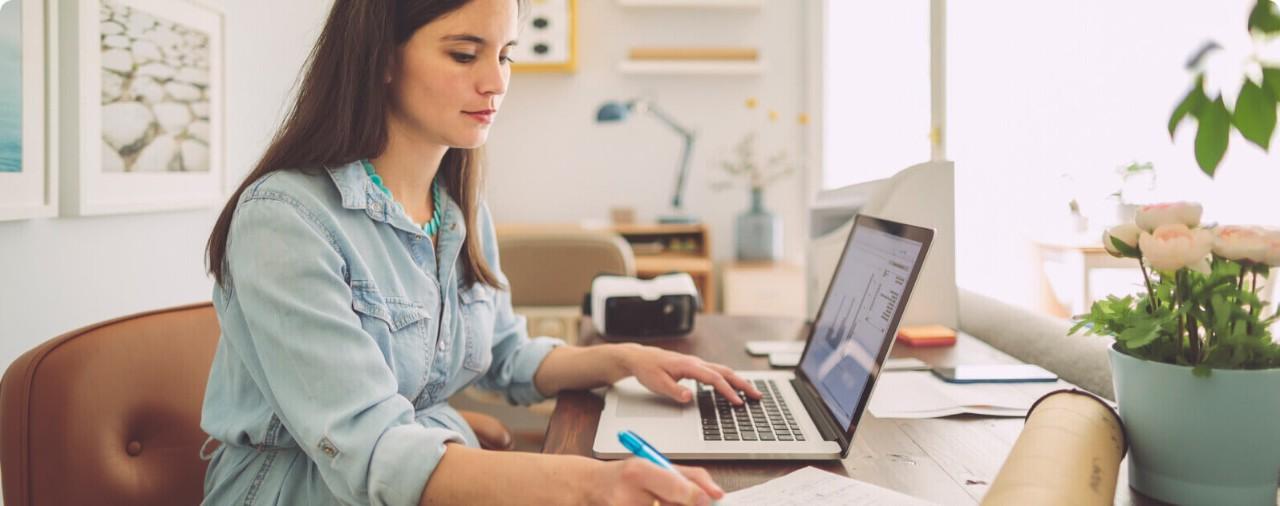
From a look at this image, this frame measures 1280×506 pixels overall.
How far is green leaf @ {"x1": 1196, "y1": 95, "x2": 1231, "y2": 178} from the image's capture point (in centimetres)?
60

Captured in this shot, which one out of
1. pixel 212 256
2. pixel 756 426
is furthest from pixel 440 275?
pixel 756 426

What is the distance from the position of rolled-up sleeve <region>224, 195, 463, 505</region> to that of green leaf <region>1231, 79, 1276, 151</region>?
665 mm

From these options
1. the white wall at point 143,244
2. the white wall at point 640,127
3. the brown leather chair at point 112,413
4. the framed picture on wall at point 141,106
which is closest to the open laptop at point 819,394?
the brown leather chair at point 112,413

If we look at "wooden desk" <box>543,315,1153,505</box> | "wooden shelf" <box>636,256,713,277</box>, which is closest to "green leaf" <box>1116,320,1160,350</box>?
"wooden desk" <box>543,315,1153,505</box>

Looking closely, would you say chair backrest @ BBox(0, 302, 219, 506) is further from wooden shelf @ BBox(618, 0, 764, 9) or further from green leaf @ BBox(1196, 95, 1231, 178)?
wooden shelf @ BBox(618, 0, 764, 9)

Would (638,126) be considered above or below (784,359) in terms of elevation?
above

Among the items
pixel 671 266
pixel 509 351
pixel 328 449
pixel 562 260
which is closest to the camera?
pixel 328 449

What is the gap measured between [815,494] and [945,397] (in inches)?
16.1

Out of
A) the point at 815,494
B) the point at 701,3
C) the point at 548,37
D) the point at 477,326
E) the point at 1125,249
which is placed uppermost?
the point at 701,3

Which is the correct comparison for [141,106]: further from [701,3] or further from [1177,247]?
[701,3]

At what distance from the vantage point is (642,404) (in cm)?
107

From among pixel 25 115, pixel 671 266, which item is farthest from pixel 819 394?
pixel 671 266

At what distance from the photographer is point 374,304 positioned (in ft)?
3.08

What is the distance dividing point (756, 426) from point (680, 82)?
10.3 ft
